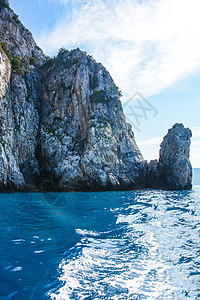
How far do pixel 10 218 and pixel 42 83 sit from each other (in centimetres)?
4050

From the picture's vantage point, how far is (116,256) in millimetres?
5332

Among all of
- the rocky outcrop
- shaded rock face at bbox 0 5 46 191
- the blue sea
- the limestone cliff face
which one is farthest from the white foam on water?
the rocky outcrop

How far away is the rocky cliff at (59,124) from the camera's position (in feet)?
96.6

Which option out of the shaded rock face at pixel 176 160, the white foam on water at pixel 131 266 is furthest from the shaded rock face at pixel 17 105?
the shaded rock face at pixel 176 160

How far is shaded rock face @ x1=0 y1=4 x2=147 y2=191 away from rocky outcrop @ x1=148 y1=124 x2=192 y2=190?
3833mm

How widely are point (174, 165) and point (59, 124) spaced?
27076 millimetres

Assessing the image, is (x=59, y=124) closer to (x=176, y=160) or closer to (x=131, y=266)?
(x=176, y=160)

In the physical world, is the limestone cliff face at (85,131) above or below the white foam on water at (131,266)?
above

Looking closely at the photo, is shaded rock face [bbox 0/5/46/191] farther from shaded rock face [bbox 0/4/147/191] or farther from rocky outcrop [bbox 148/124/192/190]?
rocky outcrop [bbox 148/124/192/190]

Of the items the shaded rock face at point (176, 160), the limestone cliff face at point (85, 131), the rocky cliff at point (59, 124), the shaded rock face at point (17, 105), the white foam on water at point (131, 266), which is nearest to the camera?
the white foam on water at point (131, 266)

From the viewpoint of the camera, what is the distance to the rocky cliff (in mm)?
29453

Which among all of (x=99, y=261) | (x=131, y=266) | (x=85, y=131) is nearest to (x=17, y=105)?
(x=85, y=131)

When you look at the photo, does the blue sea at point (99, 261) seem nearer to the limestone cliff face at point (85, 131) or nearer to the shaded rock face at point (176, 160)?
the limestone cliff face at point (85, 131)

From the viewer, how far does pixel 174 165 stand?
125 ft
